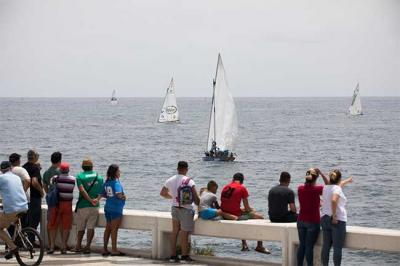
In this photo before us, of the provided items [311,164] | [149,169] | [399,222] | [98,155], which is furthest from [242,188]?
[98,155]

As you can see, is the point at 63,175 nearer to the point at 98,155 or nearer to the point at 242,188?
the point at 242,188

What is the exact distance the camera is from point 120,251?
49.3 feet

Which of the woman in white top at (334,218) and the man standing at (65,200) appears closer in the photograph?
the woman in white top at (334,218)

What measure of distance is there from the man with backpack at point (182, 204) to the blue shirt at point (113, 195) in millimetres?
792

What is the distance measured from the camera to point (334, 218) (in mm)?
12805

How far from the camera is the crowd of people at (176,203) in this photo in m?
13.0

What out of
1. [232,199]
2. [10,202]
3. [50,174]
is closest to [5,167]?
[10,202]

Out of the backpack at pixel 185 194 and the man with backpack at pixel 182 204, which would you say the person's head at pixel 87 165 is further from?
the backpack at pixel 185 194

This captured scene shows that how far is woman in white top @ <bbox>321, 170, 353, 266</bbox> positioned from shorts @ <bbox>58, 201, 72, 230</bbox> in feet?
14.2

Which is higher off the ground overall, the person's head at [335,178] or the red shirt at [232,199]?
the person's head at [335,178]

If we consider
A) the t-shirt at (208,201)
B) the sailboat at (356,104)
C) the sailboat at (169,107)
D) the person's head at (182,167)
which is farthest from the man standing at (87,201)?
the sailboat at (356,104)

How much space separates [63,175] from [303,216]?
4.08 metres

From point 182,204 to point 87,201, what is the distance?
5.86 feet

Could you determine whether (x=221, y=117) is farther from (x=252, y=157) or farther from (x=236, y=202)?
(x=236, y=202)
